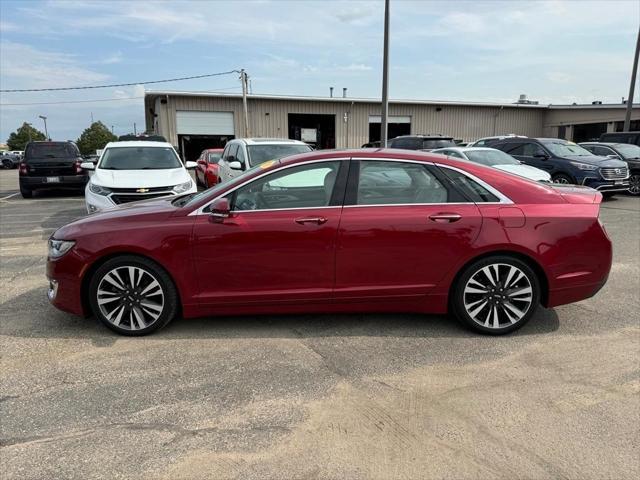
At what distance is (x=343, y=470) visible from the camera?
2.55m

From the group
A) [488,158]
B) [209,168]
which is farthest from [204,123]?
[488,158]

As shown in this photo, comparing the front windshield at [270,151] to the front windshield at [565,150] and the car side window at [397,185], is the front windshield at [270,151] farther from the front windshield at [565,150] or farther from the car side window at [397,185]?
the front windshield at [565,150]

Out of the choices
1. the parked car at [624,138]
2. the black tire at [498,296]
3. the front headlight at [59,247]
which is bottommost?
the black tire at [498,296]

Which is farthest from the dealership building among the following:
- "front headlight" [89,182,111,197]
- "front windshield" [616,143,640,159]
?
"front headlight" [89,182,111,197]

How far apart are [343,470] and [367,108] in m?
33.7

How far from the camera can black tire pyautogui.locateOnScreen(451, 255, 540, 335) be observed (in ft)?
13.5

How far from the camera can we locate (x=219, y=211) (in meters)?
3.99

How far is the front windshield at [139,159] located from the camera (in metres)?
9.62

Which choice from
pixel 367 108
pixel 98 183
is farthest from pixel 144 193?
pixel 367 108

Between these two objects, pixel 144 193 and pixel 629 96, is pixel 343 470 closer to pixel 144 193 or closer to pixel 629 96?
pixel 144 193

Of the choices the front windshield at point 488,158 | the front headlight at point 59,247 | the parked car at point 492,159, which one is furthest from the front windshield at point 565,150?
the front headlight at point 59,247

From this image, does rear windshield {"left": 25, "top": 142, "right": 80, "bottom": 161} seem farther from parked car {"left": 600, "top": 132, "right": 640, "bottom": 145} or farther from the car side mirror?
parked car {"left": 600, "top": 132, "right": 640, "bottom": 145}

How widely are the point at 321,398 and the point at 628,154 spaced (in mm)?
16467

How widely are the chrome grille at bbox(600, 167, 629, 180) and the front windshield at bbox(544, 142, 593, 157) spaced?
3.39 feet
